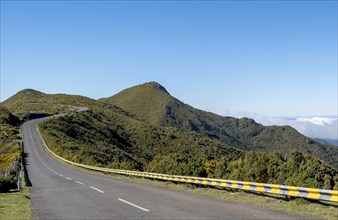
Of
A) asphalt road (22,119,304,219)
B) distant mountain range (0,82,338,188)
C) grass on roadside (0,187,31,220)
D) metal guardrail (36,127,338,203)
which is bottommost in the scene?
grass on roadside (0,187,31,220)

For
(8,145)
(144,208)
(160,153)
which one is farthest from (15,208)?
(160,153)

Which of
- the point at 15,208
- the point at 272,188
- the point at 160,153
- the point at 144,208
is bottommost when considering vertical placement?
the point at 15,208

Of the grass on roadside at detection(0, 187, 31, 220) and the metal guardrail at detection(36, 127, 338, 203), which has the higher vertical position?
the metal guardrail at detection(36, 127, 338, 203)

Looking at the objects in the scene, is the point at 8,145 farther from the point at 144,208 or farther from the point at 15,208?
the point at 144,208

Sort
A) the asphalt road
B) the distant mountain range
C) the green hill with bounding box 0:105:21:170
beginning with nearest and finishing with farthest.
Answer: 1. the asphalt road
2. the distant mountain range
3. the green hill with bounding box 0:105:21:170

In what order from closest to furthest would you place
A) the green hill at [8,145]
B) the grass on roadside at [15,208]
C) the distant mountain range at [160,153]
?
the grass on roadside at [15,208] → the distant mountain range at [160,153] → the green hill at [8,145]

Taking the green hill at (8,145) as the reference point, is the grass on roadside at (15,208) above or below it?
below

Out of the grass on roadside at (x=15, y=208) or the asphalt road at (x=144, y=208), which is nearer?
the asphalt road at (x=144, y=208)

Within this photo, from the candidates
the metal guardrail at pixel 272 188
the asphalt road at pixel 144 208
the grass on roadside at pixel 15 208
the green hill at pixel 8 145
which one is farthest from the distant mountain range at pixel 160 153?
the grass on roadside at pixel 15 208

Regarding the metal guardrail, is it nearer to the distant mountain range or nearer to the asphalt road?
the asphalt road

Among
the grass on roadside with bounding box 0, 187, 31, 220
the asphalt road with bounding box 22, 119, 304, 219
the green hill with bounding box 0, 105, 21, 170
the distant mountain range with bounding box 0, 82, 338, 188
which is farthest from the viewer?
the green hill with bounding box 0, 105, 21, 170

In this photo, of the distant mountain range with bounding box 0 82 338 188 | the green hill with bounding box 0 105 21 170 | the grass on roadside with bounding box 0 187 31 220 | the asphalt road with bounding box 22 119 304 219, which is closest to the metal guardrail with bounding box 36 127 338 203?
the asphalt road with bounding box 22 119 304 219

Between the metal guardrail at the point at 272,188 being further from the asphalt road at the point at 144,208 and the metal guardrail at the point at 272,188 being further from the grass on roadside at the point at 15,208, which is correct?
the grass on roadside at the point at 15,208

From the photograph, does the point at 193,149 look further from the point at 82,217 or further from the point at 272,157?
the point at 82,217
